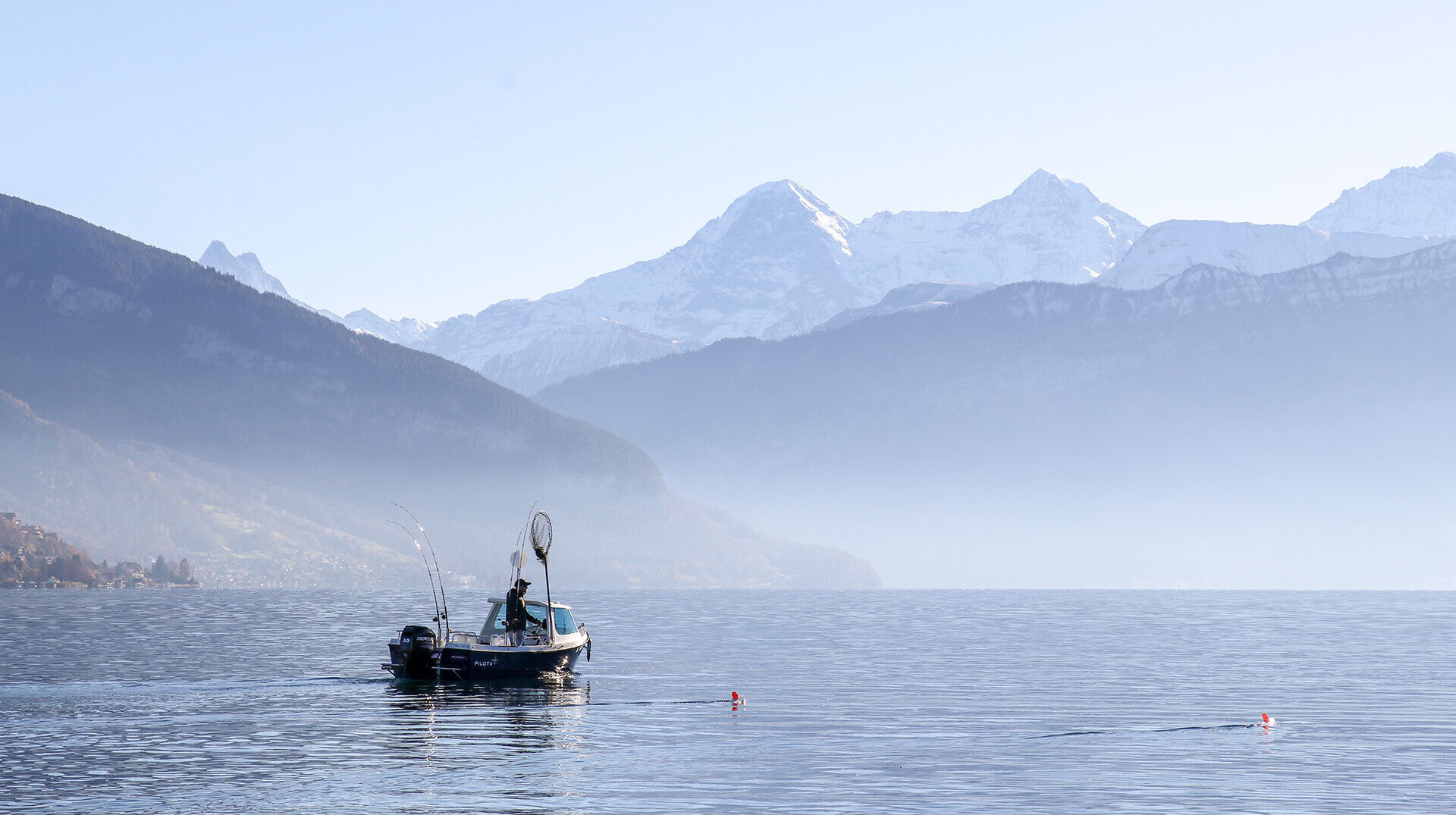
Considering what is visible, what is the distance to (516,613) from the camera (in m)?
85.4

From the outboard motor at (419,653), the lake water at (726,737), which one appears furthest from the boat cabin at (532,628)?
the lake water at (726,737)

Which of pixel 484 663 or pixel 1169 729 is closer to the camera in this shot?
pixel 1169 729

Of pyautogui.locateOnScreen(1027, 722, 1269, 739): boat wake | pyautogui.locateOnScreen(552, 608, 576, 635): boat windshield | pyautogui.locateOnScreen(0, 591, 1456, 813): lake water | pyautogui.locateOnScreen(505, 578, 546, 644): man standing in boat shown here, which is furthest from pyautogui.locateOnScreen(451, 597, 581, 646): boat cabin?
pyautogui.locateOnScreen(1027, 722, 1269, 739): boat wake

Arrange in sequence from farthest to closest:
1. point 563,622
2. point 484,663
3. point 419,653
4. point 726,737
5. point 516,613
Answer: point 563,622, point 419,653, point 516,613, point 484,663, point 726,737

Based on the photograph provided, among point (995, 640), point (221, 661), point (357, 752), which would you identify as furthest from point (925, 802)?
point (995, 640)

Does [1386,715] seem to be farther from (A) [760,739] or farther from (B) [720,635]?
(B) [720,635]

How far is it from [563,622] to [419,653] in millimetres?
10601

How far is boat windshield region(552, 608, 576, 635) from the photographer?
92.8 m

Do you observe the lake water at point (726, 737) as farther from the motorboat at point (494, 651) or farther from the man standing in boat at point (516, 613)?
the man standing in boat at point (516, 613)

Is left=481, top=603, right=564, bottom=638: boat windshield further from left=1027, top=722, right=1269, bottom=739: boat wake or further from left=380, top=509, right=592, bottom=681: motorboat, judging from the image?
left=1027, top=722, right=1269, bottom=739: boat wake

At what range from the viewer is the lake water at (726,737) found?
51656 millimetres

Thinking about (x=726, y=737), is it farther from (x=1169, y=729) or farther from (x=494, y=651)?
(x=1169, y=729)

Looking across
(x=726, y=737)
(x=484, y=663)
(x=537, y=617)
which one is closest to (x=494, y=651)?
(x=484, y=663)

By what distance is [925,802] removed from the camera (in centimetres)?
5088
